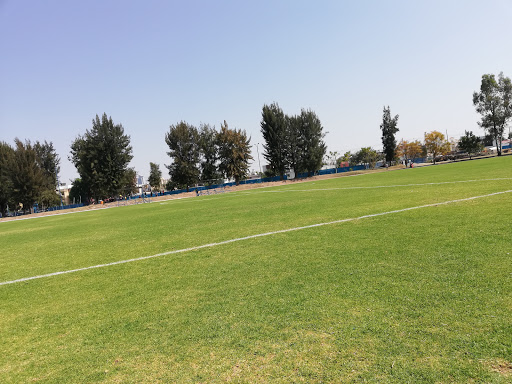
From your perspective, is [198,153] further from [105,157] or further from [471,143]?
[471,143]

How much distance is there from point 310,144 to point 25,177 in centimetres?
5051

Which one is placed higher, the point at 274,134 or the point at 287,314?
the point at 274,134

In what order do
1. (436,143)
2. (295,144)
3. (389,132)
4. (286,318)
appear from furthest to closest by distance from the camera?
(436,143) → (389,132) → (295,144) → (286,318)

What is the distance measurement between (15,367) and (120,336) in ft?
2.97

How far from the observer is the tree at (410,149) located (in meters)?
94.9

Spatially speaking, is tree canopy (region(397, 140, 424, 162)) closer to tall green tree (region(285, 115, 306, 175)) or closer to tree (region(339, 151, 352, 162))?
tree (region(339, 151, 352, 162))

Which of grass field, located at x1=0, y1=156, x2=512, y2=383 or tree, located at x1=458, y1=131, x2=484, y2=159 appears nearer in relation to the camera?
grass field, located at x1=0, y1=156, x2=512, y2=383

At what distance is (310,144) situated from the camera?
6656cm

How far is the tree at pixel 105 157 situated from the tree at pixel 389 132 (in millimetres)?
54299

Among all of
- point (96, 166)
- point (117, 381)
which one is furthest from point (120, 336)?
point (96, 166)

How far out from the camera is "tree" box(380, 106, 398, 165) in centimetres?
7212

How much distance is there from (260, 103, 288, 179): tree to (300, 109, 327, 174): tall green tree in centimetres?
393

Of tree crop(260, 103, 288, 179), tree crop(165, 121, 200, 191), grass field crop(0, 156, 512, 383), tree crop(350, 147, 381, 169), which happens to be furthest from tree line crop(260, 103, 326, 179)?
grass field crop(0, 156, 512, 383)

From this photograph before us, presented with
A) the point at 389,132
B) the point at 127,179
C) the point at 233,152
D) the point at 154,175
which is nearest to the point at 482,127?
the point at 389,132
